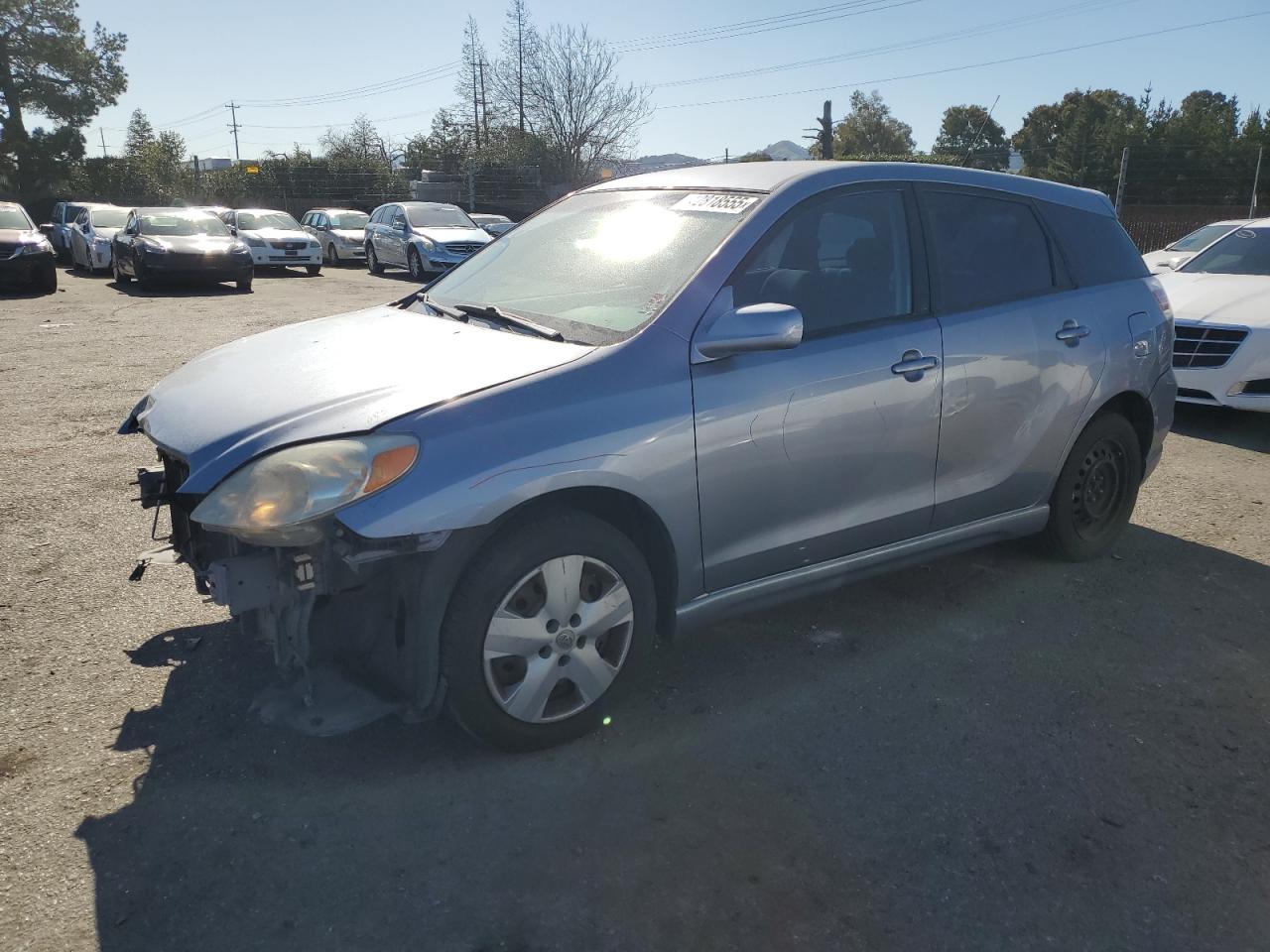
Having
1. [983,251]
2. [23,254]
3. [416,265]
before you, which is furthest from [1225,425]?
[23,254]

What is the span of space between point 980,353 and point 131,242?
18272 mm

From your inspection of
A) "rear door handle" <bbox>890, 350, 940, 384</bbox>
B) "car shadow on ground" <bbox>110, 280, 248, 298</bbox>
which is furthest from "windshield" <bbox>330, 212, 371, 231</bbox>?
"rear door handle" <bbox>890, 350, 940, 384</bbox>

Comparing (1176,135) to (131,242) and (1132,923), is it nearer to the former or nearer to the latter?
(131,242)

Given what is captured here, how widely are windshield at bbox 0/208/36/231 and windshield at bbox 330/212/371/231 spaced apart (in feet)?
39.0

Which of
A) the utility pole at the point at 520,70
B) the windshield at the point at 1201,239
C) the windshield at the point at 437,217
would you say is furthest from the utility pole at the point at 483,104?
the windshield at the point at 1201,239

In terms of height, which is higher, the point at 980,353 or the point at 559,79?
the point at 559,79

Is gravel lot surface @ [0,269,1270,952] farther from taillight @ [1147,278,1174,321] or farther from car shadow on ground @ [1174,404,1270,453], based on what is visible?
car shadow on ground @ [1174,404,1270,453]

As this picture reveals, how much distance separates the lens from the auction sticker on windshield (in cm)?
364

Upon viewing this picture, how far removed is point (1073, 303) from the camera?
14.7 feet

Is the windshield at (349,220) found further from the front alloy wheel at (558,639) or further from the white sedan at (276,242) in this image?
the front alloy wheel at (558,639)

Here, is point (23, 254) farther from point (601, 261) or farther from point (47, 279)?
point (601, 261)

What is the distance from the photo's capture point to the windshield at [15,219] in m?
17.0

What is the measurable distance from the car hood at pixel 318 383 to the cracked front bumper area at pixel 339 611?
192mm

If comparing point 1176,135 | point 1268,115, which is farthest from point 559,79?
point 1268,115
